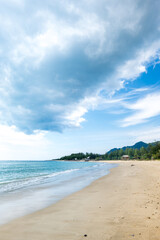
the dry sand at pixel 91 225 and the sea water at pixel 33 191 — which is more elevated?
the dry sand at pixel 91 225

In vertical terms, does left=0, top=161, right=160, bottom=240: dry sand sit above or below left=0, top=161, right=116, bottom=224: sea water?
above

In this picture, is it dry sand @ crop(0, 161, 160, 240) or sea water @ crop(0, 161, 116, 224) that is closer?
dry sand @ crop(0, 161, 160, 240)

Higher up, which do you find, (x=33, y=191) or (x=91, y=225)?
(x=91, y=225)

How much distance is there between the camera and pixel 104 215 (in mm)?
6367

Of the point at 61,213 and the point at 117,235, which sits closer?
the point at 117,235

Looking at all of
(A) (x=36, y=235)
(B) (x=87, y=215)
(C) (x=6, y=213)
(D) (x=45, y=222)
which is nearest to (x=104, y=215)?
(B) (x=87, y=215)

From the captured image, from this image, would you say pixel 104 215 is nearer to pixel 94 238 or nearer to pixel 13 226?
pixel 94 238

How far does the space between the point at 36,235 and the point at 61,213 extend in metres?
2.35

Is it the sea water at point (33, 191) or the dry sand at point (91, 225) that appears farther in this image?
the sea water at point (33, 191)

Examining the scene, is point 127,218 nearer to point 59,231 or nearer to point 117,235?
point 117,235

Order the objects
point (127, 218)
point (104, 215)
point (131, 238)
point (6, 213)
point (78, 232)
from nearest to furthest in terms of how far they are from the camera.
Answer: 1. point (131, 238)
2. point (78, 232)
3. point (127, 218)
4. point (104, 215)
5. point (6, 213)

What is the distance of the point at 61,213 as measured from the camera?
7.09m

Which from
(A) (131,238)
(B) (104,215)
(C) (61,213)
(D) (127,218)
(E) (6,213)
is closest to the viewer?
(A) (131,238)

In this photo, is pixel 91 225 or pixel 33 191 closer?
pixel 91 225
